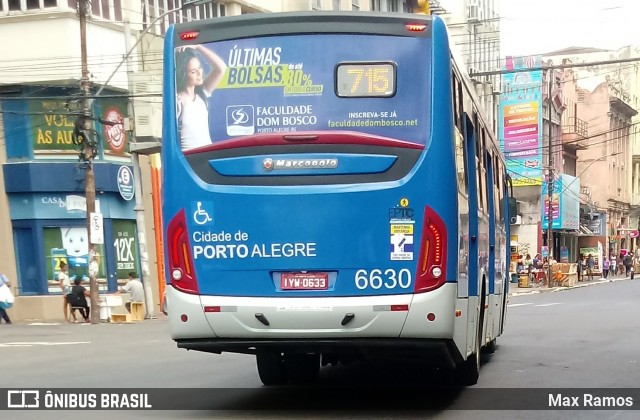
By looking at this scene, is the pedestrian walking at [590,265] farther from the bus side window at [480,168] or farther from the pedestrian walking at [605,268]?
the bus side window at [480,168]

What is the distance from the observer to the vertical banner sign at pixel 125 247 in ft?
105

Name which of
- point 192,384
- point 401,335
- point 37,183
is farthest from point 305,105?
point 37,183

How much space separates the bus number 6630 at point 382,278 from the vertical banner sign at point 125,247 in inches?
947

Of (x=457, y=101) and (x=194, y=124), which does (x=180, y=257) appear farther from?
(x=457, y=101)

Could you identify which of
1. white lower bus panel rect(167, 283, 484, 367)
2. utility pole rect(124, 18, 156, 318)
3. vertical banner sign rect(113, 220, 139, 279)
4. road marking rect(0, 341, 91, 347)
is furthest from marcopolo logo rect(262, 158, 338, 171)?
vertical banner sign rect(113, 220, 139, 279)

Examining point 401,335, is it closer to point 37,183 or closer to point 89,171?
point 89,171

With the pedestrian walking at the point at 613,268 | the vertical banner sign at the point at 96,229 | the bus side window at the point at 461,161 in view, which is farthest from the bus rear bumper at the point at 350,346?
the pedestrian walking at the point at 613,268

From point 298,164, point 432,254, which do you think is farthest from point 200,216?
point 432,254

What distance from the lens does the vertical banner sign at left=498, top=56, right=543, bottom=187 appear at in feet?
219

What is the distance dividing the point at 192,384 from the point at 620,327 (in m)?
12.0

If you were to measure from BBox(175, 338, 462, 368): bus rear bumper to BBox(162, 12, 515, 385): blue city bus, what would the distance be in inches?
0.7

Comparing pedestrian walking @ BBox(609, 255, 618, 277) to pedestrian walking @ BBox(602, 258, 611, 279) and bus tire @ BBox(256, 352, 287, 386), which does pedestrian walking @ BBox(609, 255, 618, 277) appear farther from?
A: bus tire @ BBox(256, 352, 287, 386)

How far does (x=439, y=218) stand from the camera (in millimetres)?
8836

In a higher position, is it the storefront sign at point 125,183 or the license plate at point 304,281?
the license plate at point 304,281
